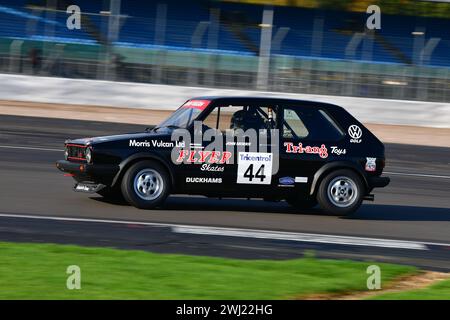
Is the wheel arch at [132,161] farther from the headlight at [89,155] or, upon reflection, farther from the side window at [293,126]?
the side window at [293,126]

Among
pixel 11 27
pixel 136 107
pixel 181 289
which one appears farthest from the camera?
pixel 11 27

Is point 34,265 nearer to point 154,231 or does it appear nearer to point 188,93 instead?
point 154,231

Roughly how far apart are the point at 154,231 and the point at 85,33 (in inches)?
875

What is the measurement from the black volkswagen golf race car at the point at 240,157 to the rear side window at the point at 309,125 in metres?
0.01

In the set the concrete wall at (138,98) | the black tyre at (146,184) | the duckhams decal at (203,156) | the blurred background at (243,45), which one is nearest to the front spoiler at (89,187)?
the black tyre at (146,184)

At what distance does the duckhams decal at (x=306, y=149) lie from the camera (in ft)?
38.8

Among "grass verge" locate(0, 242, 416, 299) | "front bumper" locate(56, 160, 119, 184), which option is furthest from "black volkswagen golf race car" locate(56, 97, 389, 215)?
"grass verge" locate(0, 242, 416, 299)

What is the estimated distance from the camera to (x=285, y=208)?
12867mm

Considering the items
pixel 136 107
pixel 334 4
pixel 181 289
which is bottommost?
pixel 181 289

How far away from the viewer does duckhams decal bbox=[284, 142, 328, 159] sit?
1181cm

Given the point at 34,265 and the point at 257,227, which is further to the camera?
the point at 257,227

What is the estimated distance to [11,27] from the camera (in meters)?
30.7

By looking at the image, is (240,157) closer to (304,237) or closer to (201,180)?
(201,180)

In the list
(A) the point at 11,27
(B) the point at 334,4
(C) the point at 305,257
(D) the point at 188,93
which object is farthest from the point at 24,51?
(C) the point at 305,257
